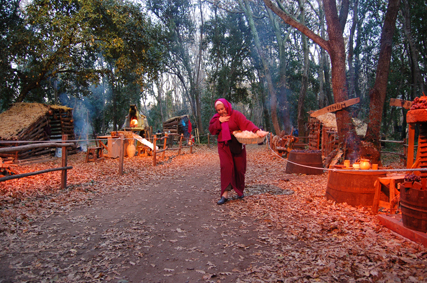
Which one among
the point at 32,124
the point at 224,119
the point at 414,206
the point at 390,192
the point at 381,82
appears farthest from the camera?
the point at 32,124

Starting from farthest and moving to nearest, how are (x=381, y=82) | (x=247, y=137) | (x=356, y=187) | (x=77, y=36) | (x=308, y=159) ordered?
(x=77, y=36)
(x=308, y=159)
(x=381, y=82)
(x=247, y=137)
(x=356, y=187)

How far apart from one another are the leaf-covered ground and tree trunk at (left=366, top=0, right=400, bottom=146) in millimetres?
2196

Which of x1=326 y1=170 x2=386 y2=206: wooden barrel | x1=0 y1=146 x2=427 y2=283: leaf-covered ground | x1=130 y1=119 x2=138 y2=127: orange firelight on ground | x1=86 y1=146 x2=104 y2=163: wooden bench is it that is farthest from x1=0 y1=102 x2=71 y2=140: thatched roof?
x1=326 y1=170 x2=386 y2=206: wooden barrel

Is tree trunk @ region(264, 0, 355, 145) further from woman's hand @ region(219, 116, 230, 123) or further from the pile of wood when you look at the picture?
the pile of wood

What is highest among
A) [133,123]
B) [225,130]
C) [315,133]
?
[133,123]

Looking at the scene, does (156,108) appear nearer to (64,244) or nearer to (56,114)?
(56,114)

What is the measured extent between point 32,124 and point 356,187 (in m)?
13.9

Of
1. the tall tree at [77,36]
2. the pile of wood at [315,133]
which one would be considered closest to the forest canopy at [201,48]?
the tall tree at [77,36]

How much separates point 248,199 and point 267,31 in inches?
955

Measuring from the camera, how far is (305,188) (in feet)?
21.1

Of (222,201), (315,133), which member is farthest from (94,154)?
(315,133)

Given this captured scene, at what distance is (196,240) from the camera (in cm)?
360

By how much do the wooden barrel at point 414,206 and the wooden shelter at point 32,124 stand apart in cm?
1274

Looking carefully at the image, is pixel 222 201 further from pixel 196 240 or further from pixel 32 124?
pixel 32 124
